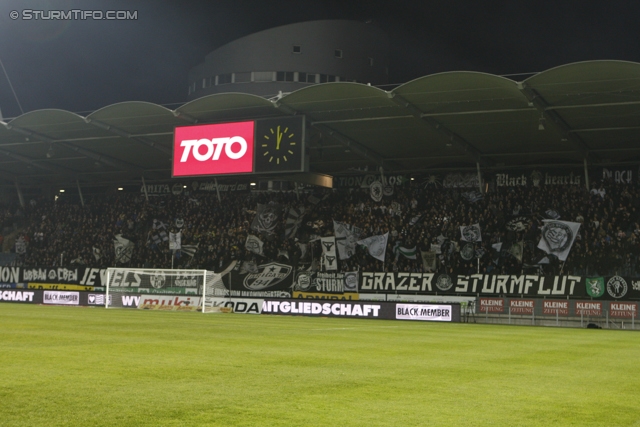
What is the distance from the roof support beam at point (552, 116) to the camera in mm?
29312

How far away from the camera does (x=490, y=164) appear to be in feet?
139

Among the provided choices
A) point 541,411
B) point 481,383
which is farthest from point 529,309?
point 541,411

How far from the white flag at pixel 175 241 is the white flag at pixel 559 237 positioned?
20.9 m

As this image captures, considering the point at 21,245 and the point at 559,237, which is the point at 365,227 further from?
the point at 21,245

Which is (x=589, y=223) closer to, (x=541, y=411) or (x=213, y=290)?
(x=213, y=290)

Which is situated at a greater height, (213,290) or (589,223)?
(589,223)

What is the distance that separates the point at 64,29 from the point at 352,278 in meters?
27.6

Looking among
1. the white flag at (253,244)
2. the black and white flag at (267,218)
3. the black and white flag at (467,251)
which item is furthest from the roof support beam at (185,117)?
the black and white flag at (467,251)

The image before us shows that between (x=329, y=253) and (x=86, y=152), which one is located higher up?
(x=86, y=152)

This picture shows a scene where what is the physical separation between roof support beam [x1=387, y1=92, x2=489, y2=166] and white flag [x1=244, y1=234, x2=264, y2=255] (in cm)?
1264

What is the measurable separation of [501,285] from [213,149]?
14.8 metres

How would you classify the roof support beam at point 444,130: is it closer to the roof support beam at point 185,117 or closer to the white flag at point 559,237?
the white flag at point 559,237

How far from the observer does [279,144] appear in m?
33.6

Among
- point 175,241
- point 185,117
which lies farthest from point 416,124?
point 175,241
